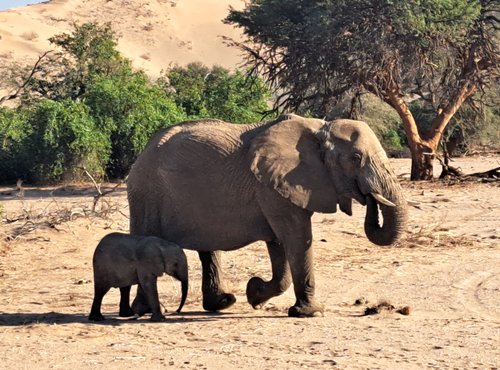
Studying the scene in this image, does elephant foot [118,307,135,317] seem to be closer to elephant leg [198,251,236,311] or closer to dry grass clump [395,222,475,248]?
elephant leg [198,251,236,311]

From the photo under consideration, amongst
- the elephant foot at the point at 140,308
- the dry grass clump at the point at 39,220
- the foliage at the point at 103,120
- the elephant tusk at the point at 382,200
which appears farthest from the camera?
the foliage at the point at 103,120

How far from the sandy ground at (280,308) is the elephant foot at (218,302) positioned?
0.46 ft

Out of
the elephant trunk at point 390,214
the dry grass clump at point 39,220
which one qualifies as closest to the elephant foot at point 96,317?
the elephant trunk at point 390,214

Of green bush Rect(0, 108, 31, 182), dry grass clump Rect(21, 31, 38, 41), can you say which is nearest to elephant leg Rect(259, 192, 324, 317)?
green bush Rect(0, 108, 31, 182)

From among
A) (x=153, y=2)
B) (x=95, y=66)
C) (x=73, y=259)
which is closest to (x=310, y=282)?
(x=73, y=259)

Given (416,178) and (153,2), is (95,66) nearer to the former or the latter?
(416,178)

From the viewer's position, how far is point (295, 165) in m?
9.30

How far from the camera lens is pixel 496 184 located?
21938mm

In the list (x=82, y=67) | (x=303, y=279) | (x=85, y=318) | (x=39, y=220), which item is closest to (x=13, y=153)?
(x=82, y=67)

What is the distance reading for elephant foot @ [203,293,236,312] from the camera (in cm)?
984

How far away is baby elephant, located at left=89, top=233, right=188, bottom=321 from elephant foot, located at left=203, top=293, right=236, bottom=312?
745mm

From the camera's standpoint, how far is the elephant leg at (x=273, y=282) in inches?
383

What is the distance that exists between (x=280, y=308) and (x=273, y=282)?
1.34 ft

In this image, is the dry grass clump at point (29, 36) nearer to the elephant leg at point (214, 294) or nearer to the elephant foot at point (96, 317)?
the elephant leg at point (214, 294)
